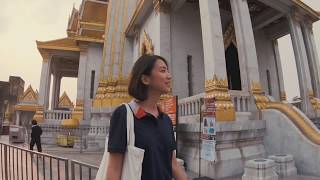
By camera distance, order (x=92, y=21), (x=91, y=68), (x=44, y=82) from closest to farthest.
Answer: (x=91, y=68), (x=44, y=82), (x=92, y=21)

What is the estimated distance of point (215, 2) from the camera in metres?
8.70

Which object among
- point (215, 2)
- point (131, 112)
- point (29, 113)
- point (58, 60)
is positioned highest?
point (58, 60)

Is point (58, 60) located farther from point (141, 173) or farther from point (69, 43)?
point (141, 173)

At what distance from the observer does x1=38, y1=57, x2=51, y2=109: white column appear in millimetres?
21641

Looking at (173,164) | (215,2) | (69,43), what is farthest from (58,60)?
(173,164)

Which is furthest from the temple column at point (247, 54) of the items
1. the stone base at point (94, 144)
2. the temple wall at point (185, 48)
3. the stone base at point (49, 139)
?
the stone base at point (49, 139)

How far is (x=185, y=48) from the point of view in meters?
12.3

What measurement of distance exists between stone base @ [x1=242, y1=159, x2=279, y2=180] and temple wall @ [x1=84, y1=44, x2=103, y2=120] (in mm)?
16331

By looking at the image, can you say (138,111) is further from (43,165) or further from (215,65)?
(215,65)

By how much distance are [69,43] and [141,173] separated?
23.0 m

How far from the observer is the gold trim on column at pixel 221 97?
7448 mm

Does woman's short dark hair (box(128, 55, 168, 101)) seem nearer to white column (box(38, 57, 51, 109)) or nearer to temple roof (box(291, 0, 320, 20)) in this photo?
temple roof (box(291, 0, 320, 20))

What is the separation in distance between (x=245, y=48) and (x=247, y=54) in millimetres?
231

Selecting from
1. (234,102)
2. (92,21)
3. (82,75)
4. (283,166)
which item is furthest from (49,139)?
(283,166)
